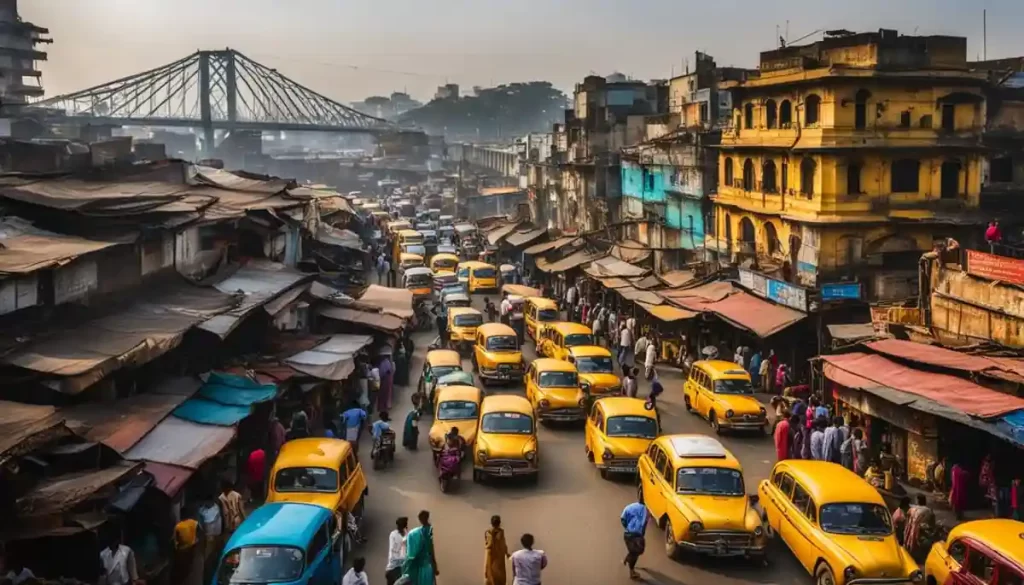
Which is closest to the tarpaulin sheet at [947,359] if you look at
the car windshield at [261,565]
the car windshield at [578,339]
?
the car windshield at [578,339]

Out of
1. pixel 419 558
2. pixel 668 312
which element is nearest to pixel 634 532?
pixel 419 558

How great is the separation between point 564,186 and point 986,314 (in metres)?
44.5

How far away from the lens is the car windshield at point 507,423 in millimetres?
20594

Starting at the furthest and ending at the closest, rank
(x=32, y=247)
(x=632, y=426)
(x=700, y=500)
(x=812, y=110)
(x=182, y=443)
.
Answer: (x=812, y=110), (x=632, y=426), (x=32, y=247), (x=182, y=443), (x=700, y=500)

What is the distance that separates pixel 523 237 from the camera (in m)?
57.5

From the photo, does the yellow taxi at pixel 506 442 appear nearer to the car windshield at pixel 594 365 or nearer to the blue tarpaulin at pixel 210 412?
the blue tarpaulin at pixel 210 412

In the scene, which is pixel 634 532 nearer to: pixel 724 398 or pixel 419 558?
pixel 419 558

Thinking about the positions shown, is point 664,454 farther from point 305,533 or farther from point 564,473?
point 305,533

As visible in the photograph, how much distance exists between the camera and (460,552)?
54.6 ft

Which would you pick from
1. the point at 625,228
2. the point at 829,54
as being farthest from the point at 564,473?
the point at 625,228

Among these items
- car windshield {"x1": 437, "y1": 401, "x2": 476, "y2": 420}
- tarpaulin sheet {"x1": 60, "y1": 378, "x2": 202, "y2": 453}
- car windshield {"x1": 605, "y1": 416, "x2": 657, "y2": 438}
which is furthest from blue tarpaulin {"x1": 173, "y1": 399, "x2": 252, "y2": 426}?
car windshield {"x1": 605, "y1": 416, "x2": 657, "y2": 438}

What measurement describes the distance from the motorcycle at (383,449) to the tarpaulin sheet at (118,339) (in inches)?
174

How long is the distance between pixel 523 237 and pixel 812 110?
2686 cm

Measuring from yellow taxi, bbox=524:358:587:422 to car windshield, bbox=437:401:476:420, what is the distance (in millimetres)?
2644
